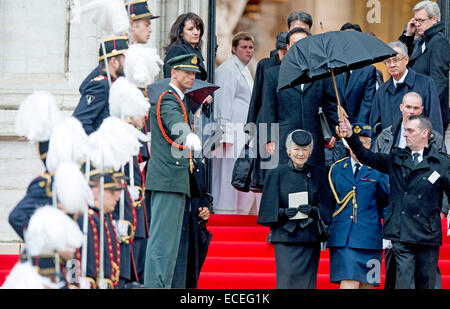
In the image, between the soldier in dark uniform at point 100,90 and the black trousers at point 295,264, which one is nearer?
the soldier in dark uniform at point 100,90

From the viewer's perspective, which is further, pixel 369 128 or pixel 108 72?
pixel 369 128

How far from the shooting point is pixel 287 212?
30.7 feet

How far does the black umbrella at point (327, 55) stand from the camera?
380 inches

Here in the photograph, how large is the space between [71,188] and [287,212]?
10.3 feet

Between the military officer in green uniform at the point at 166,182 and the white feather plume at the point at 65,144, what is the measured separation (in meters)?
2.46

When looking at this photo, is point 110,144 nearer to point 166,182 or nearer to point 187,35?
point 166,182

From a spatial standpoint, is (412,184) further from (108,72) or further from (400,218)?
(108,72)

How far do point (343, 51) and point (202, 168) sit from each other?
61.9 inches

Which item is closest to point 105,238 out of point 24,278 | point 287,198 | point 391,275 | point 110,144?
point 110,144

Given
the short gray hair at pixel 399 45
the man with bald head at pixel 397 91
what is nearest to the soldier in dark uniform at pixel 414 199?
the man with bald head at pixel 397 91

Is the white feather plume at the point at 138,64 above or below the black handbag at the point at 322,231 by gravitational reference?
above

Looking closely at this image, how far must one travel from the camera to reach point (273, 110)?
1064 centimetres

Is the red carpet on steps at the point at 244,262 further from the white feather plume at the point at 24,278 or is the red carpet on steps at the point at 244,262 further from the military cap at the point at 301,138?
the white feather plume at the point at 24,278
